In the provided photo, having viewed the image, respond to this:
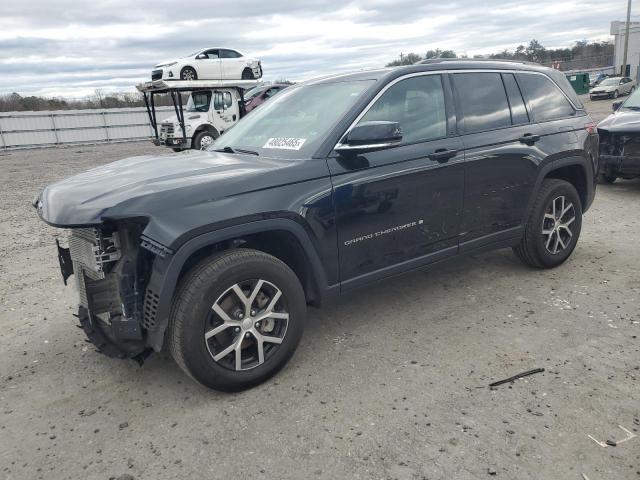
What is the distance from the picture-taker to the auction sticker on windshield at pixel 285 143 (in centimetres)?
345

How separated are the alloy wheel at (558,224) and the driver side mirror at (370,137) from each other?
2.04 meters

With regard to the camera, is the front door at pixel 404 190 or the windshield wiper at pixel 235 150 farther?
the windshield wiper at pixel 235 150

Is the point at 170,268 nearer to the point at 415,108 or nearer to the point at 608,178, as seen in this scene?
the point at 415,108

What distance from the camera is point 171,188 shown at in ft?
9.22

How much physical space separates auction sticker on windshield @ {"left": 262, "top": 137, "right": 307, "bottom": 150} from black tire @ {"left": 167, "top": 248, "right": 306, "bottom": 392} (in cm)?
84

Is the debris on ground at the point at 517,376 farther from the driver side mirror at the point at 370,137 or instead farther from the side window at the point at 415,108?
the side window at the point at 415,108

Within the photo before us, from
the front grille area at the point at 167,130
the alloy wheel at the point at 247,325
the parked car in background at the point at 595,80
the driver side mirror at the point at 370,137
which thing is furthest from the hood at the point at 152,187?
the parked car in background at the point at 595,80

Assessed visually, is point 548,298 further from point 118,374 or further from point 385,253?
point 118,374

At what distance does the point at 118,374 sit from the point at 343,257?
166 cm

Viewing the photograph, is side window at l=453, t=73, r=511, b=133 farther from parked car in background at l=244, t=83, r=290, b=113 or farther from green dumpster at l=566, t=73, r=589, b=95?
green dumpster at l=566, t=73, r=589, b=95

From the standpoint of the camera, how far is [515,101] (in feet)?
14.4

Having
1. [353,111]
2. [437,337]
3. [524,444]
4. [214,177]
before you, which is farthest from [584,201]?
[214,177]

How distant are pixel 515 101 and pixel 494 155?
26.0 inches

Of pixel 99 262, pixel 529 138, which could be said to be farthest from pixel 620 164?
pixel 99 262
